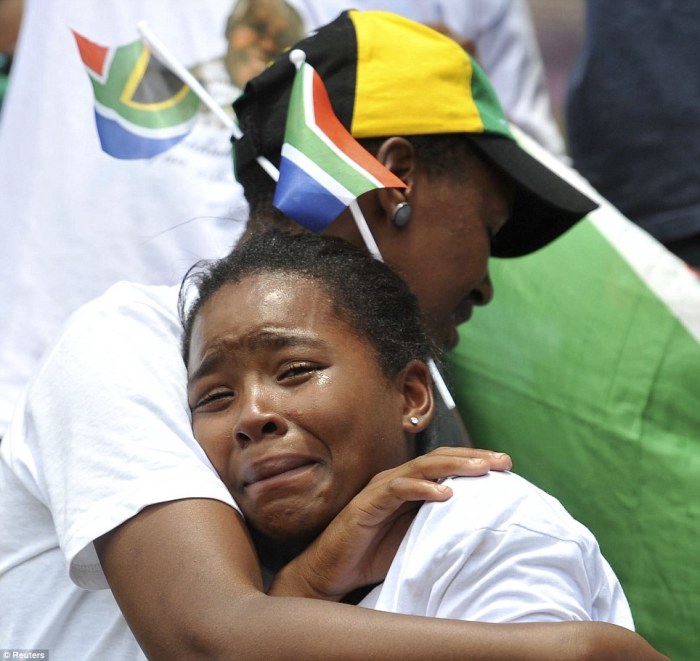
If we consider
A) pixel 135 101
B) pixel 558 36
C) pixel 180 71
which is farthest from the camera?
pixel 558 36

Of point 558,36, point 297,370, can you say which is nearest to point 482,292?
point 297,370

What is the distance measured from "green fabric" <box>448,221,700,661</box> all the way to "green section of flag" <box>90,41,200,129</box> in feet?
2.55

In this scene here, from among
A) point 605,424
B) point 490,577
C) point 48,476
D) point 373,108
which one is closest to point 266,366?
point 48,476

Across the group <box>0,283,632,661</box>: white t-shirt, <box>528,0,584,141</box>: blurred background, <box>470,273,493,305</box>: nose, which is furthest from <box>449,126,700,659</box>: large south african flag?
<box>528,0,584,141</box>: blurred background

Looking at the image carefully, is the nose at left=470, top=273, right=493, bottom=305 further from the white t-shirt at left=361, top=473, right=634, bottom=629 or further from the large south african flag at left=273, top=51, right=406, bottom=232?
the white t-shirt at left=361, top=473, right=634, bottom=629

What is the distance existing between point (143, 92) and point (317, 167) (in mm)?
802

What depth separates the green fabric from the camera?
258cm

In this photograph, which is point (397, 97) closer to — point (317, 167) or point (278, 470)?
point (317, 167)

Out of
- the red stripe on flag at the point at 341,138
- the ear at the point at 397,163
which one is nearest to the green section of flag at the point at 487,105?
the ear at the point at 397,163

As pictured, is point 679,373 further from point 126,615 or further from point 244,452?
point 126,615

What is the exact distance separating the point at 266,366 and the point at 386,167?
546 mm

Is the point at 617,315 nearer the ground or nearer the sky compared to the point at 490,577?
nearer the ground

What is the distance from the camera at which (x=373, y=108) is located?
2299mm

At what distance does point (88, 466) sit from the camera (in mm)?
1764
